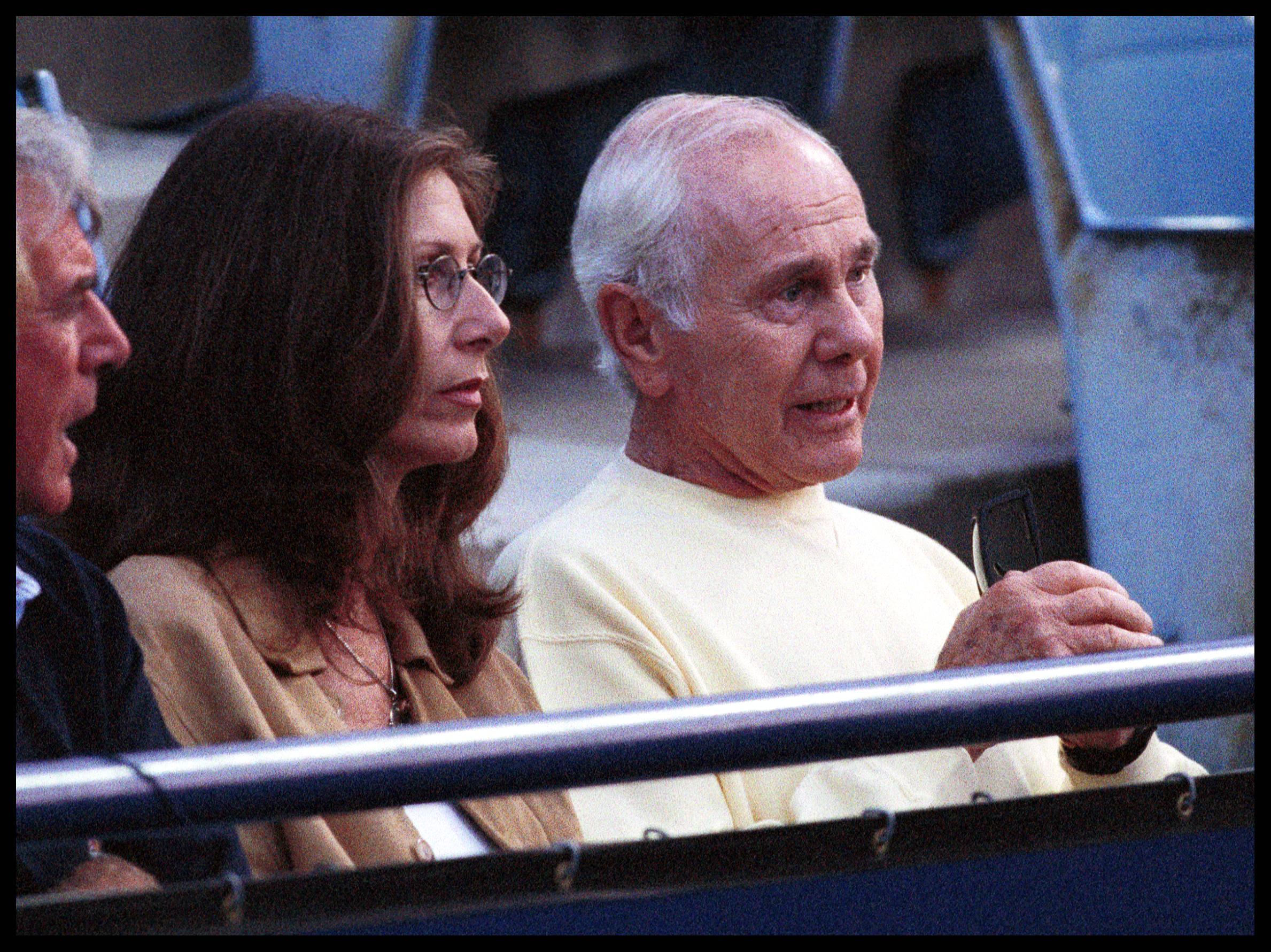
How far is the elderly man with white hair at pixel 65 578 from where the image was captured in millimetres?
1276

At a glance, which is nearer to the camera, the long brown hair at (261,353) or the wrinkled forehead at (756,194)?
the long brown hair at (261,353)

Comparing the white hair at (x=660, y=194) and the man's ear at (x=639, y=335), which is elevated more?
the white hair at (x=660, y=194)

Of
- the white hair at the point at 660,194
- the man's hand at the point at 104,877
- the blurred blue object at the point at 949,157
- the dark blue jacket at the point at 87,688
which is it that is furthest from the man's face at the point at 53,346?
the blurred blue object at the point at 949,157

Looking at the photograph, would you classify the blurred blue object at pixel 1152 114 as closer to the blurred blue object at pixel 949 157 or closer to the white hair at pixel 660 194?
the white hair at pixel 660 194

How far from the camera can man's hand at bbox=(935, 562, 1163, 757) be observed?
172cm

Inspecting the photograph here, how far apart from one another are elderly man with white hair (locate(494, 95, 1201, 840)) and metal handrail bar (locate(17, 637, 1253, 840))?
54 cm

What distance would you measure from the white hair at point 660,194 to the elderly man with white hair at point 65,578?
2.39 feet

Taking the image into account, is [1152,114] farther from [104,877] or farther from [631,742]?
[104,877]

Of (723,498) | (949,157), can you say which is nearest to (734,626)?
(723,498)

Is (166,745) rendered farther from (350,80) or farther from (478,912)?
(350,80)

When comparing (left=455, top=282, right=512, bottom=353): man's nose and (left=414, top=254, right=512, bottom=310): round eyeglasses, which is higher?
(left=414, top=254, right=512, bottom=310): round eyeglasses

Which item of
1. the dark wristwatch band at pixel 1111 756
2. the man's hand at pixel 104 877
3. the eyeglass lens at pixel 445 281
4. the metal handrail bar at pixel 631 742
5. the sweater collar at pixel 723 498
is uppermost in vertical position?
the eyeglass lens at pixel 445 281

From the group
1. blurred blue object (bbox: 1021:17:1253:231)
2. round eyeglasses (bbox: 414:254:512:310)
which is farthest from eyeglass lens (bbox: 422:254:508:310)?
blurred blue object (bbox: 1021:17:1253:231)

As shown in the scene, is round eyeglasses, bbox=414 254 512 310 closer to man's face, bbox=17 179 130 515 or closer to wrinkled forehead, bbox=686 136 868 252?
wrinkled forehead, bbox=686 136 868 252
